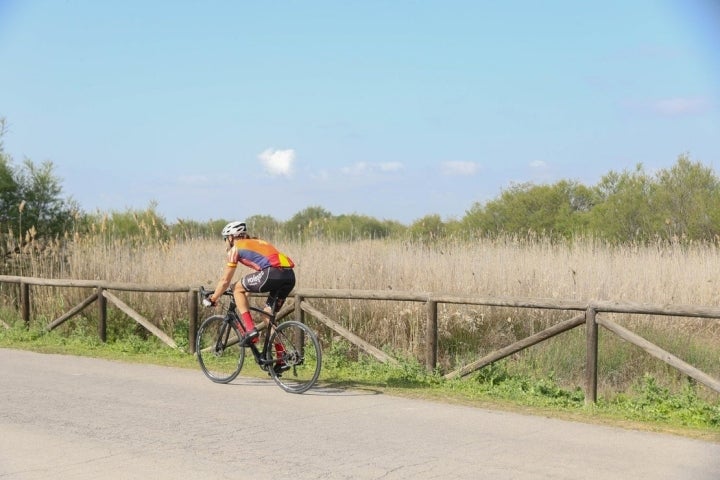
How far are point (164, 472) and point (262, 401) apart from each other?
3.05 m

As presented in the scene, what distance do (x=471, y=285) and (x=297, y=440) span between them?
7029 millimetres

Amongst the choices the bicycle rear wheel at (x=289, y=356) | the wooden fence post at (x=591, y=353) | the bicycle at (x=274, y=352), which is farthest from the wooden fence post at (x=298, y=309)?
the wooden fence post at (x=591, y=353)

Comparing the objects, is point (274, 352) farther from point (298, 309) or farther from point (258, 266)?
point (298, 309)

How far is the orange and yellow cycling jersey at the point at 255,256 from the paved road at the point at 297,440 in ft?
4.91

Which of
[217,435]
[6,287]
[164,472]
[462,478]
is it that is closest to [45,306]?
[6,287]

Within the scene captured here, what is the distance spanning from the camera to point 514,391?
1004cm

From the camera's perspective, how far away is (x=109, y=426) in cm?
815

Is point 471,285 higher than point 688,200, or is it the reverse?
point 688,200

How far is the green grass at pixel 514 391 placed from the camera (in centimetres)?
866

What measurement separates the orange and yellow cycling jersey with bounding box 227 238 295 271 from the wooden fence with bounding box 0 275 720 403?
1658 millimetres

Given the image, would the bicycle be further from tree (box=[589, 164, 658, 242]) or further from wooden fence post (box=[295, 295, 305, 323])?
tree (box=[589, 164, 658, 242])

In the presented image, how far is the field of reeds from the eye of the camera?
1223cm

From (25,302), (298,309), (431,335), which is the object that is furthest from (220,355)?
(25,302)

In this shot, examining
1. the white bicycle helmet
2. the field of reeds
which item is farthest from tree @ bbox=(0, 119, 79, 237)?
the white bicycle helmet
